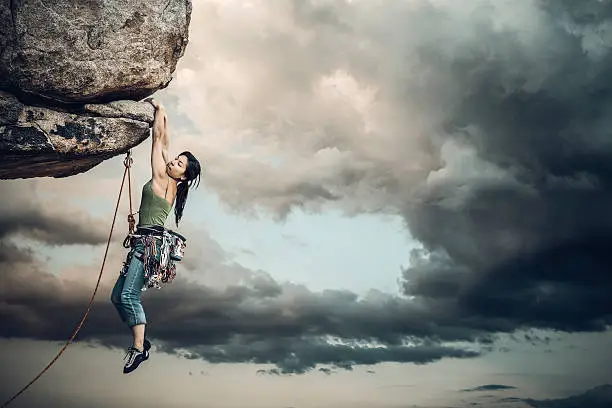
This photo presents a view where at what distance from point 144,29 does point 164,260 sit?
150 inches

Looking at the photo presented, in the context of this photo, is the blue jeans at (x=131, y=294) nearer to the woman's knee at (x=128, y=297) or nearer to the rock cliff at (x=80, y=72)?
the woman's knee at (x=128, y=297)

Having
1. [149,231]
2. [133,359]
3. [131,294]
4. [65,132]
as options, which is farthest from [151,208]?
[133,359]

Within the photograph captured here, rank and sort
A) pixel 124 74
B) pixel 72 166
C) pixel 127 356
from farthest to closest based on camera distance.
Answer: pixel 72 166
pixel 124 74
pixel 127 356

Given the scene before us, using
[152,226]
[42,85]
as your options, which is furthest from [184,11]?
[152,226]

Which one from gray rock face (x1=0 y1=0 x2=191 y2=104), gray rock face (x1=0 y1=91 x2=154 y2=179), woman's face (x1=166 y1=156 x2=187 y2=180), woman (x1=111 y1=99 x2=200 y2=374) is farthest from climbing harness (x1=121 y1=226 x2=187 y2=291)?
gray rock face (x1=0 y1=0 x2=191 y2=104)

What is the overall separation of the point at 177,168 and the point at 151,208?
760mm

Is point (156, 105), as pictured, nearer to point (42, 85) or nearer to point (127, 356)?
point (42, 85)

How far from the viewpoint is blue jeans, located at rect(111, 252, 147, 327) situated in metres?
11.7

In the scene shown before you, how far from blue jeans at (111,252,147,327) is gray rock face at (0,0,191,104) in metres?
2.94

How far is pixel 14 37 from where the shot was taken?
12070 mm

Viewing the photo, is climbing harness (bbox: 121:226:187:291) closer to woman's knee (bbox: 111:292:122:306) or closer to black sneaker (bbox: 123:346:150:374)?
woman's knee (bbox: 111:292:122:306)

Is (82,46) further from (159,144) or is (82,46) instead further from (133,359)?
(133,359)

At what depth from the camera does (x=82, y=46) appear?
481 inches

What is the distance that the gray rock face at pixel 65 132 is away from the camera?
Answer: 12227mm
